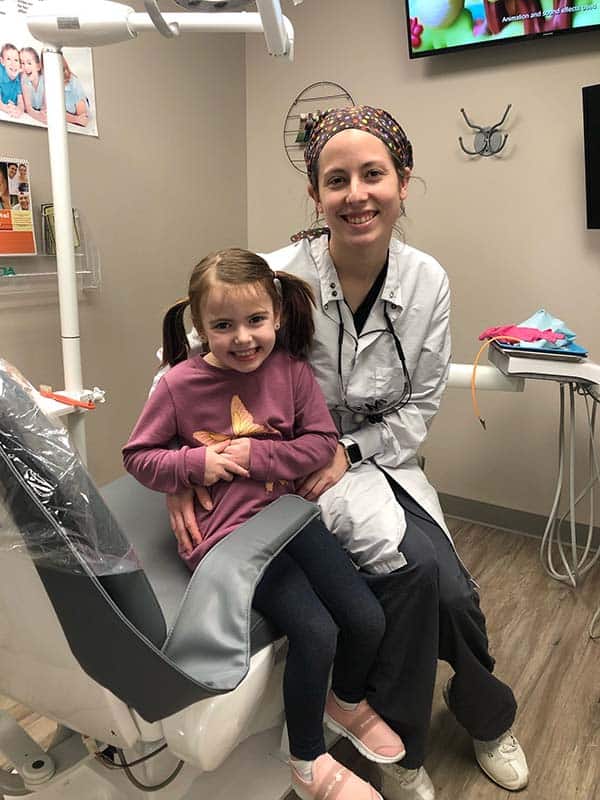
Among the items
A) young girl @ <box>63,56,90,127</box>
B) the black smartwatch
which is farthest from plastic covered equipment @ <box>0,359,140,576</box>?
young girl @ <box>63,56,90,127</box>

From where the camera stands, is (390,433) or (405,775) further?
(390,433)

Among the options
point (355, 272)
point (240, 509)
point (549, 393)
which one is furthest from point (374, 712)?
point (549, 393)

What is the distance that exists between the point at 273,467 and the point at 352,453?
0.80 ft

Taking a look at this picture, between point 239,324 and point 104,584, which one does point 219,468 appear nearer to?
point 239,324

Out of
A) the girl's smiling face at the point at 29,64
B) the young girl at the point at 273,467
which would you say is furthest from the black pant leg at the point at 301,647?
the girl's smiling face at the point at 29,64

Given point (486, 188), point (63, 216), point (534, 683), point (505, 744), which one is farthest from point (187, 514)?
point (486, 188)

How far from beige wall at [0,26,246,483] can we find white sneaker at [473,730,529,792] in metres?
1.52

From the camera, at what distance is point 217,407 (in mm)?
1211

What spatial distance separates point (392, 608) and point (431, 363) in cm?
53

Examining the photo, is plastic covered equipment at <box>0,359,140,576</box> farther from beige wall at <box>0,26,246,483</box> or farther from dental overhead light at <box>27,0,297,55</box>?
beige wall at <box>0,26,246,483</box>

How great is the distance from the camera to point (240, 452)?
1153 mm

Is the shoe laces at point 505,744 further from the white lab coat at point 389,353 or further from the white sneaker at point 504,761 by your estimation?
the white lab coat at point 389,353

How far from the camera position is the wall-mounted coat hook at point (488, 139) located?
2.14 meters

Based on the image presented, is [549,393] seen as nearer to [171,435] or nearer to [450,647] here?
[450,647]
